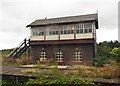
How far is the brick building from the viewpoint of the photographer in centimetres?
2311

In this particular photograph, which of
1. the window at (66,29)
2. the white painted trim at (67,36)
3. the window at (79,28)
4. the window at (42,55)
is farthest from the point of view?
the window at (42,55)

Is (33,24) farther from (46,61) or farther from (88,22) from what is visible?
(88,22)

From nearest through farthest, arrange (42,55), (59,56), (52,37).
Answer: (59,56), (52,37), (42,55)

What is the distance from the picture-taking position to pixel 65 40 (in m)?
24.2

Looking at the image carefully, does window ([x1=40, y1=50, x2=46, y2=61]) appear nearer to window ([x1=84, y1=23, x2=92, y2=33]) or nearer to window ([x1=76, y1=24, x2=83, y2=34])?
window ([x1=76, y1=24, x2=83, y2=34])

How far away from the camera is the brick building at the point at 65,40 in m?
23.1

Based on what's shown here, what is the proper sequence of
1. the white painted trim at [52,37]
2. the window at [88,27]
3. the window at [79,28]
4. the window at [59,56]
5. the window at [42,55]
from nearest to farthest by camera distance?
the window at [88,27] → the window at [79,28] → the window at [59,56] → the white painted trim at [52,37] → the window at [42,55]

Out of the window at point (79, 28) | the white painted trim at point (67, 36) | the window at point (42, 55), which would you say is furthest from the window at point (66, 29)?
the window at point (42, 55)

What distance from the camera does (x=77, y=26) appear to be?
78.3 ft

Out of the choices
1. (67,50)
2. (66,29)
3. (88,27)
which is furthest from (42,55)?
(88,27)

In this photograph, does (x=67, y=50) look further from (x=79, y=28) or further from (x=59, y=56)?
(x=79, y=28)

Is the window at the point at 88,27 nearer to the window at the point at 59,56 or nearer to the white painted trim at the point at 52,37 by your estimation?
the white painted trim at the point at 52,37

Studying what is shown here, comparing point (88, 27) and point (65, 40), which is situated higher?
point (88, 27)

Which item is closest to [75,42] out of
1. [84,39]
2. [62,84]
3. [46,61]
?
[84,39]
